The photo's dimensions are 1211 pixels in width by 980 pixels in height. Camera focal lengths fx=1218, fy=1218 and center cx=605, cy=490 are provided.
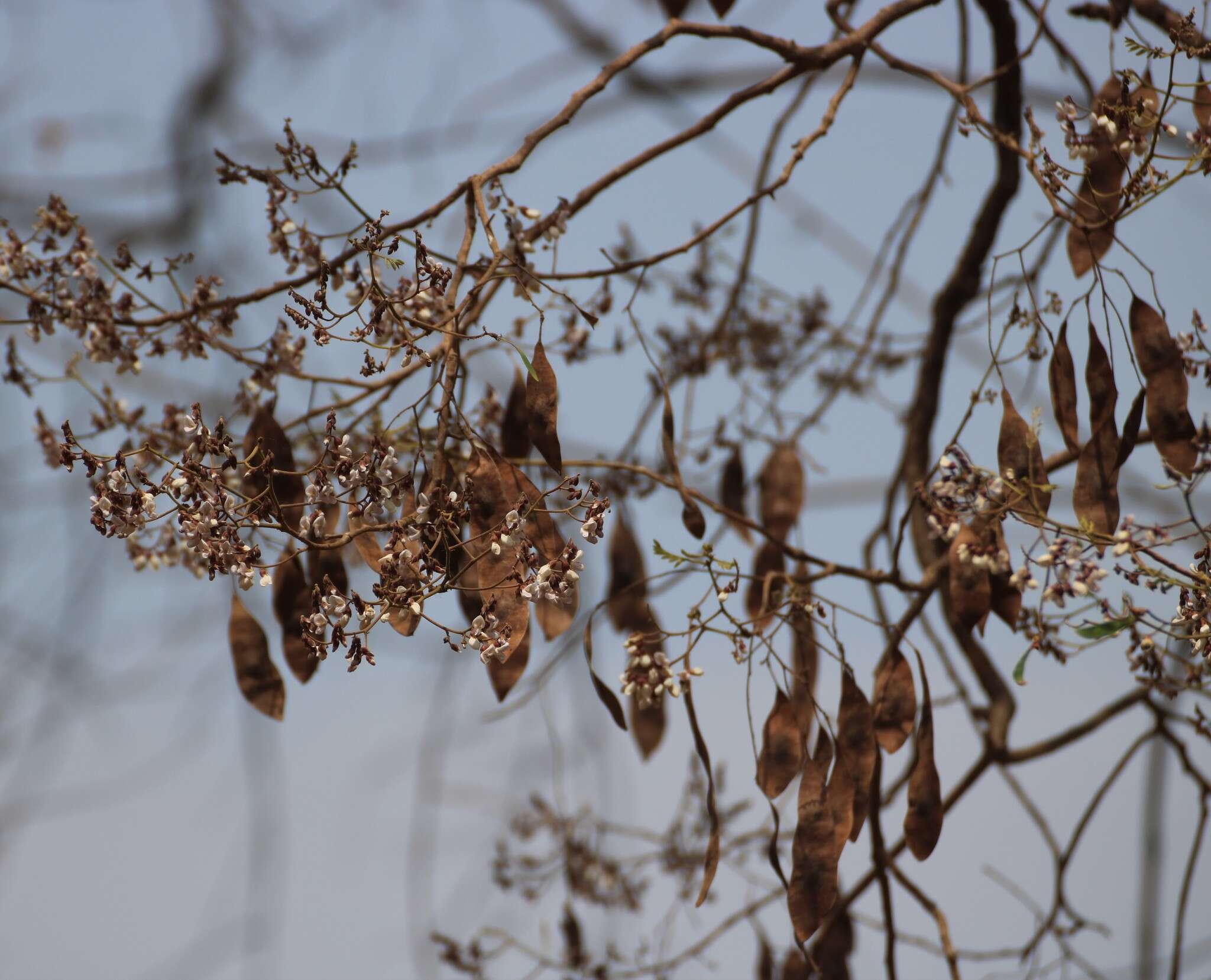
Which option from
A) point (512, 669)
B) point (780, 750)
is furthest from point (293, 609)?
point (780, 750)

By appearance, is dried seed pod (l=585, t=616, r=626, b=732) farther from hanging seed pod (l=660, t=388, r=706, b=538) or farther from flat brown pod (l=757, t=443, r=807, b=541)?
flat brown pod (l=757, t=443, r=807, b=541)

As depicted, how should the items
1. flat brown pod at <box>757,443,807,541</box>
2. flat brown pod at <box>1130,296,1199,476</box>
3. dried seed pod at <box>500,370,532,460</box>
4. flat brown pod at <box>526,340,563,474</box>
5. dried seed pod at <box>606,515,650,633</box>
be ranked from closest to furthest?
flat brown pod at <box>526,340,563,474</box> < flat brown pod at <box>1130,296,1199,476</box> < dried seed pod at <box>500,370,532,460</box> < dried seed pod at <box>606,515,650,633</box> < flat brown pod at <box>757,443,807,541</box>

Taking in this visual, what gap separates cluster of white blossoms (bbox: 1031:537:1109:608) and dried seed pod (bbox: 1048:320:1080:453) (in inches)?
7.5

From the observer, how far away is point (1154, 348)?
3.97ft

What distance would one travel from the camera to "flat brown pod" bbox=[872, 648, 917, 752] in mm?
1251

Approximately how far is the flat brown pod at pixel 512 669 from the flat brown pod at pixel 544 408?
0.16 metres

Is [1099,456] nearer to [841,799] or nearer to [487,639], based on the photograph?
[841,799]

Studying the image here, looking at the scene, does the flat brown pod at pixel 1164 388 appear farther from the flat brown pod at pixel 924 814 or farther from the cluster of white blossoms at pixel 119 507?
the cluster of white blossoms at pixel 119 507

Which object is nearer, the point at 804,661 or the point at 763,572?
the point at 804,661

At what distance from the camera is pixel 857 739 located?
1.21 meters

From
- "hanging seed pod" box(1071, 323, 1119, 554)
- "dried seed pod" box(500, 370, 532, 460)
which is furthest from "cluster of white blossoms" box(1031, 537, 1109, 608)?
"dried seed pod" box(500, 370, 532, 460)

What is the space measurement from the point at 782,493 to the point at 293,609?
0.80 metres

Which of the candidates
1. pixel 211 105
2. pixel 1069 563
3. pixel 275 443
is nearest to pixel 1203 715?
pixel 1069 563

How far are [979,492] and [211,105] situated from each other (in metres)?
1.36
